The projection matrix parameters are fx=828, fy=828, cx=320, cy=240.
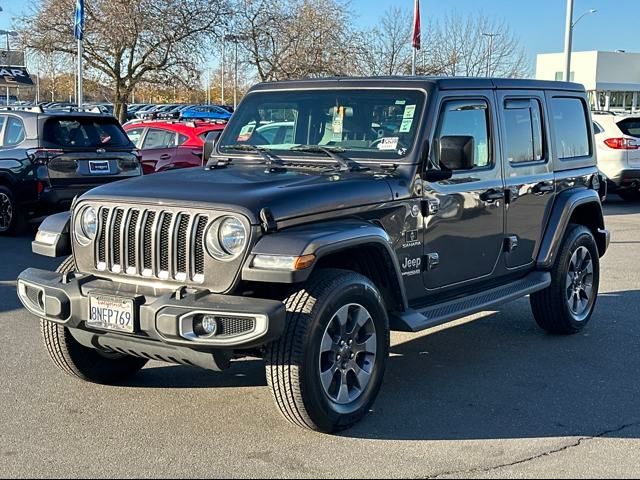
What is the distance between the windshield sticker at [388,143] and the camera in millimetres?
5305

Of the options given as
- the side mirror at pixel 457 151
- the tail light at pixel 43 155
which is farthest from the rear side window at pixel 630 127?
the side mirror at pixel 457 151

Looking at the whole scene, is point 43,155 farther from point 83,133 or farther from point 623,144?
point 623,144

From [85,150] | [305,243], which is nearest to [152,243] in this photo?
[305,243]

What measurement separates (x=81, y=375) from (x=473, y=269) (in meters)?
2.70

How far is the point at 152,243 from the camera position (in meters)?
4.43

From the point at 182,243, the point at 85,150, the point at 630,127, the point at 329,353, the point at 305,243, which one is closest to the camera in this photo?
the point at 305,243

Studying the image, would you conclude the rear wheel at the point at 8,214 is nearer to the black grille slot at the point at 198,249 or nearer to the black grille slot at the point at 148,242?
the black grille slot at the point at 148,242

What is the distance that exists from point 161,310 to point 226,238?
0.49 meters

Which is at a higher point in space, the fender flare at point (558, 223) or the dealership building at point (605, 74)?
the dealership building at point (605, 74)

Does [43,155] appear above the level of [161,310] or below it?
above

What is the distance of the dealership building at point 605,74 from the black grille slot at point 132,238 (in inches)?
2235

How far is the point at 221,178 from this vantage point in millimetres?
4906

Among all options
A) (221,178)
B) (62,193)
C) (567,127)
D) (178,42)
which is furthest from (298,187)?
(178,42)

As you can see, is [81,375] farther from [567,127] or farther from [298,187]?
[567,127]
